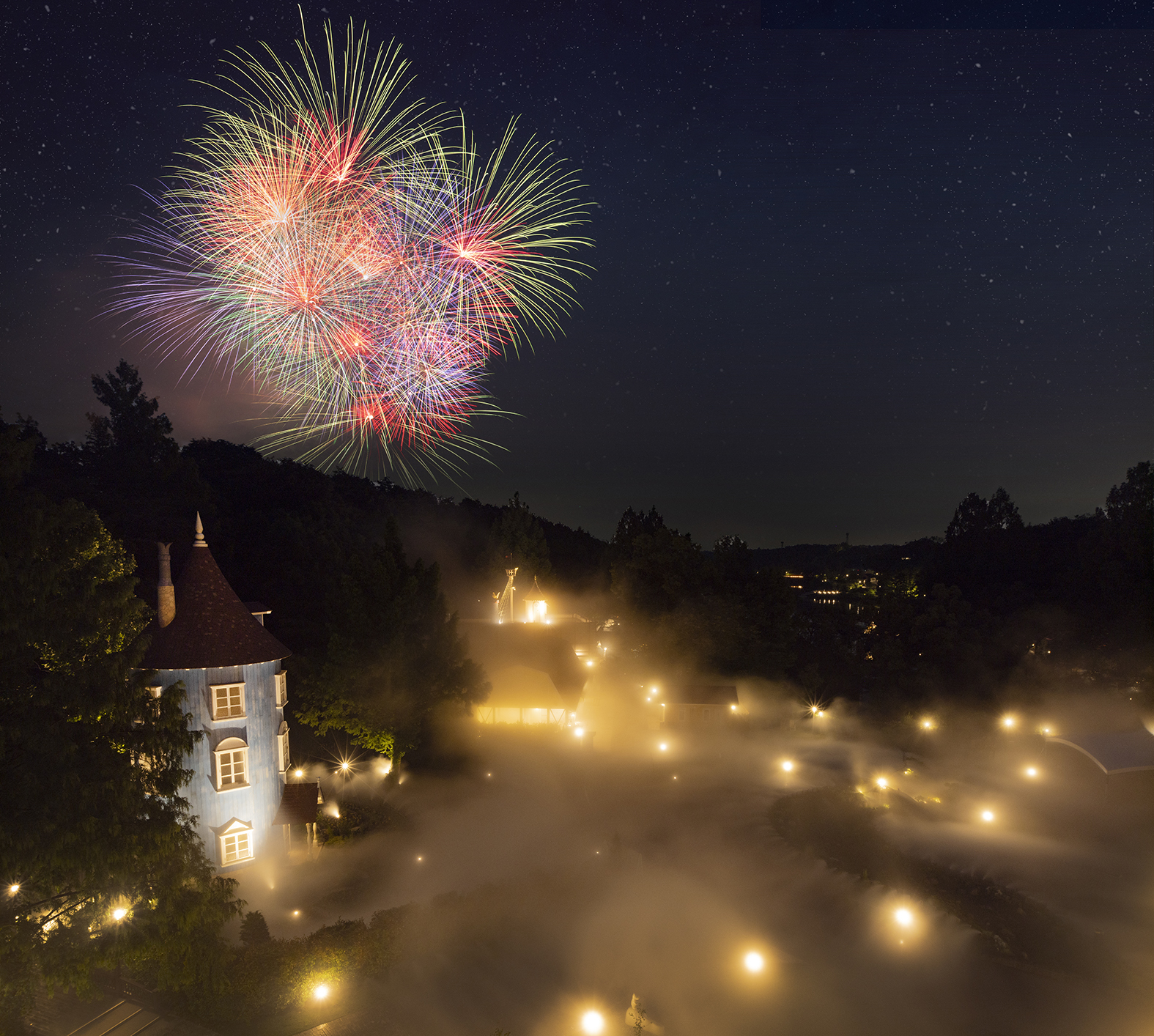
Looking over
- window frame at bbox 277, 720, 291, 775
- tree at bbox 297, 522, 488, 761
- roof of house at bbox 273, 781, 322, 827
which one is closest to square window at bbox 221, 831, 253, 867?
roof of house at bbox 273, 781, 322, 827

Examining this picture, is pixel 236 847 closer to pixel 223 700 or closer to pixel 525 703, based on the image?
pixel 223 700

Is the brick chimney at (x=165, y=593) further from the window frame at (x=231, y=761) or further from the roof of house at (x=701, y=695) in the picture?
the roof of house at (x=701, y=695)

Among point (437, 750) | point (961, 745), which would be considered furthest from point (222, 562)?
point (961, 745)

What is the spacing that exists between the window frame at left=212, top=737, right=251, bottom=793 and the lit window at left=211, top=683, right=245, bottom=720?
2.45 ft

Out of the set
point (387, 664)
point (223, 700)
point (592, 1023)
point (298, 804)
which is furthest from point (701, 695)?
point (223, 700)

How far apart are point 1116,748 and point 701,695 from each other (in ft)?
63.6

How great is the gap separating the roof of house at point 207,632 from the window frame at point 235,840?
497cm

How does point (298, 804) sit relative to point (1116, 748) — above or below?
above

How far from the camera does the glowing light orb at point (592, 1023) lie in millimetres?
13312

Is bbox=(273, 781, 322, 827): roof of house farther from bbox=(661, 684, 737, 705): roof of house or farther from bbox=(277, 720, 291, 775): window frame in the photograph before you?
bbox=(661, 684, 737, 705): roof of house

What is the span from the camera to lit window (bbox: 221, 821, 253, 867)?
61.5 feet

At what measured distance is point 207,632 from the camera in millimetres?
19328

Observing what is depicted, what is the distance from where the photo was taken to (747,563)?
46.3 m

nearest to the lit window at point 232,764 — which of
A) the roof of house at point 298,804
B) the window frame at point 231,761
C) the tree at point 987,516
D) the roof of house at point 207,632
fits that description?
the window frame at point 231,761
